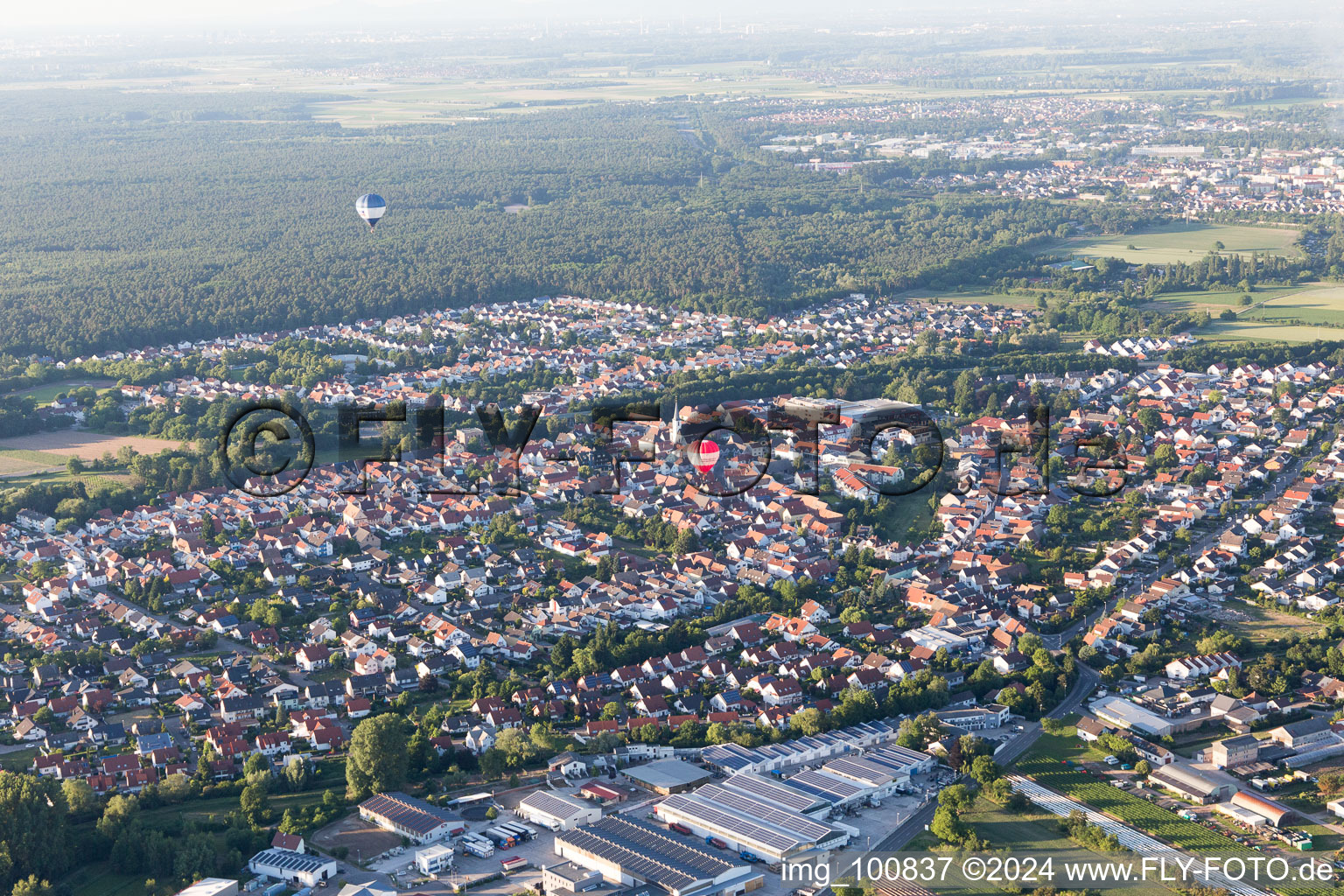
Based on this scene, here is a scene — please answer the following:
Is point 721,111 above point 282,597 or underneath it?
above

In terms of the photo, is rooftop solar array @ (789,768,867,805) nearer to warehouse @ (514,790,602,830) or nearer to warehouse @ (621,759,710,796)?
warehouse @ (621,759,710,796)

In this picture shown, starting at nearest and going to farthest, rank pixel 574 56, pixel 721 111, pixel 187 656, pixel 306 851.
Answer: pixel 306 851 → pixel 187 656 → pixel 721 111 → pixel 574 56

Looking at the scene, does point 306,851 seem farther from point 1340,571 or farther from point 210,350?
point 210,350

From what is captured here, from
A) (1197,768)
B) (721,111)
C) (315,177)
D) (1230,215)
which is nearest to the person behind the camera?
(1197,768)

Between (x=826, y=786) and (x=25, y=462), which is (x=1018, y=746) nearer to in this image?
(x=826, y=786)

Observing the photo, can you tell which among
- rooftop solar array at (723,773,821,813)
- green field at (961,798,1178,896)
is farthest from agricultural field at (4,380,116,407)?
green field at (961,798,1178,896)

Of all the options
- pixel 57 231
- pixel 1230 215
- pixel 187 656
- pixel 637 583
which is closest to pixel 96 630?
pixel 187 656
